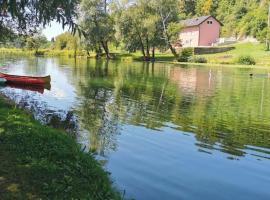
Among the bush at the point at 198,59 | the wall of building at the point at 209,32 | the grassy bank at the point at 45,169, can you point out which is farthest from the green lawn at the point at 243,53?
the grassy bank at the point at 45,169

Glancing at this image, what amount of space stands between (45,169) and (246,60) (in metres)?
74.8

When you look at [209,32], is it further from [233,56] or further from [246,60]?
[246,60]

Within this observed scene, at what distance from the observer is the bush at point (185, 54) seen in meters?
89.4

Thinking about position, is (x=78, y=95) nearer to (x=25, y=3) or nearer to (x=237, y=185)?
(x=25, y=3)

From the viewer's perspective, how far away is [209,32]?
117625 mm

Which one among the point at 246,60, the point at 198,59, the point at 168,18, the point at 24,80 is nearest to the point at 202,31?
the point at 168,18

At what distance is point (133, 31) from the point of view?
289 feet

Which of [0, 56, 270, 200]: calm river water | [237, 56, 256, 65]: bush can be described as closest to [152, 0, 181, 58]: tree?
[237, 56, 256, 65]: bush

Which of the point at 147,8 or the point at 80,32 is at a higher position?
the point at 147,8

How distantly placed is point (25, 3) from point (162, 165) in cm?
614

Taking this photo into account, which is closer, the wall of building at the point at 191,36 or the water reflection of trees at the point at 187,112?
the water reflection of trees at the point at 187,112

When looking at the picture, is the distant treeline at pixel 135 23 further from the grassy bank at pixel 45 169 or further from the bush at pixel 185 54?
the grassy bank at pixel 45 169

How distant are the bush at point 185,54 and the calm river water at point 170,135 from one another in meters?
57.6

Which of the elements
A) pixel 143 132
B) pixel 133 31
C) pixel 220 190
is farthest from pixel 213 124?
pixel 133 31
